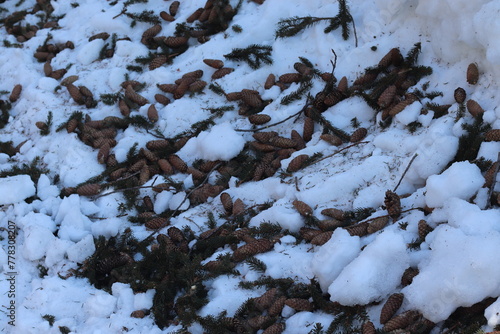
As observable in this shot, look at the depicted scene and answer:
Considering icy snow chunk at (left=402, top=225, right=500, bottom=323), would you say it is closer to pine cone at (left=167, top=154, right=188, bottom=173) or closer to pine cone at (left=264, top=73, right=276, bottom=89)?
pine cone at (left=167, top=154, right=188, bottom=173)

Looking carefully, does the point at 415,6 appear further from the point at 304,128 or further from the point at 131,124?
the point at 131,124

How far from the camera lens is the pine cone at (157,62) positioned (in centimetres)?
453

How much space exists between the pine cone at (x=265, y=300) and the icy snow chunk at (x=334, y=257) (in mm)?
235

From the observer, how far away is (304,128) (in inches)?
145

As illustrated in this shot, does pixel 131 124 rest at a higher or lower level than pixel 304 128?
lower

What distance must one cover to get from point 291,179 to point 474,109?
44.2 inches

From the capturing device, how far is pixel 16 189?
3725mm

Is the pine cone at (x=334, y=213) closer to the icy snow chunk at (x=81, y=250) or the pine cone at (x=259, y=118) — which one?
the pine cone at (x=259, y=118)

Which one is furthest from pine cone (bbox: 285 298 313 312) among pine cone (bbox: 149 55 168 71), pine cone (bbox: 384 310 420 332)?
pine cone (bbox: 149 55 168 71)

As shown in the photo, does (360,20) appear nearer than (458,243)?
No

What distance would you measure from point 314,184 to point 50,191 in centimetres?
184

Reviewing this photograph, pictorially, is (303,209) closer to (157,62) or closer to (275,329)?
(275,329)

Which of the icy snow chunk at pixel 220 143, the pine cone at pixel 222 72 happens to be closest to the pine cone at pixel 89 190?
the icy snow chunk at pixel 220 143

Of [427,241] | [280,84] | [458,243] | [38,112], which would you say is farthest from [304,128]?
[38,112]
